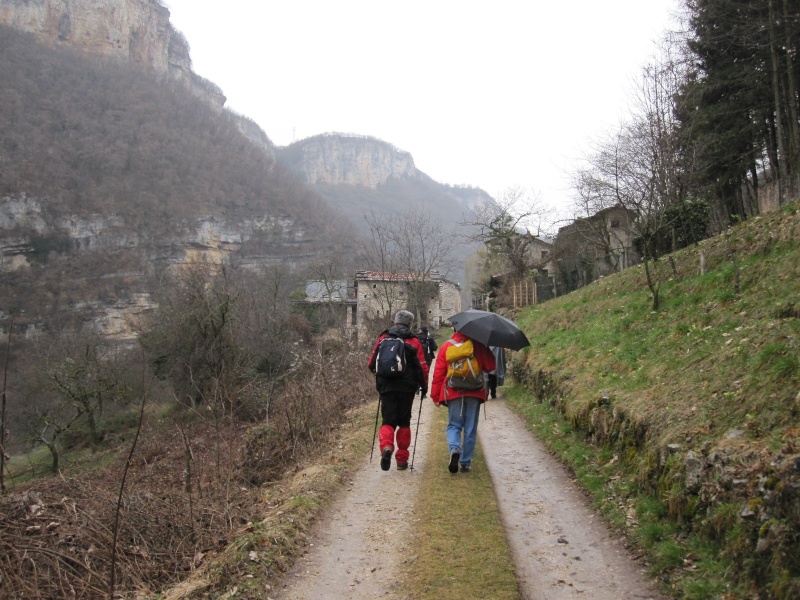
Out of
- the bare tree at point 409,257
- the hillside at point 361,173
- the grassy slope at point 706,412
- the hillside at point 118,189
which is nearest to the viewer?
the grassy slope at point 706,412

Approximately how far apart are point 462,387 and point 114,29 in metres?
150

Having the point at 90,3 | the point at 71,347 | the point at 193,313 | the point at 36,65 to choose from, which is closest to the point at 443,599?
the point at 193,313

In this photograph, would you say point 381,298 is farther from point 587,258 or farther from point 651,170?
point 651,170

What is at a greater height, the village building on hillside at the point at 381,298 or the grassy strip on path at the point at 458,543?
the village building on hillside at the point at 381,298

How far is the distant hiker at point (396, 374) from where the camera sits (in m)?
6.96

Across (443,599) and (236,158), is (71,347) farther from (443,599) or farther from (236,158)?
(236,158)

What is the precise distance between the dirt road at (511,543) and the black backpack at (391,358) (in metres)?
1.33

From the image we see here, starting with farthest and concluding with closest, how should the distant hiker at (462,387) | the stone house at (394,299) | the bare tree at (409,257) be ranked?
the bare tree at (409,257) < the stone house at (394,299) < the distant hiker at (462,387)

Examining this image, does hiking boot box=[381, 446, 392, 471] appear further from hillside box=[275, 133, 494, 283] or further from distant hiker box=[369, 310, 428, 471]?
hillside box=[275, 133, 494, 283]

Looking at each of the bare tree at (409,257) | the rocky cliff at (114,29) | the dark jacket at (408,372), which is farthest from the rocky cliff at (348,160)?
the dark jacket at (408,372)

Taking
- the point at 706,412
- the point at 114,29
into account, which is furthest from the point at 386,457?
the point at 114,29

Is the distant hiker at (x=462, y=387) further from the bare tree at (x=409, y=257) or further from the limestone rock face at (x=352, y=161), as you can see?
the limestone rock face at (x=352, y=161)

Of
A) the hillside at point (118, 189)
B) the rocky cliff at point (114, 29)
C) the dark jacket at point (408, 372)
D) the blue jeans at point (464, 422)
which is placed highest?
the rocky cliff at point (114, 29)

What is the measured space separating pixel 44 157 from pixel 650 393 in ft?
339
